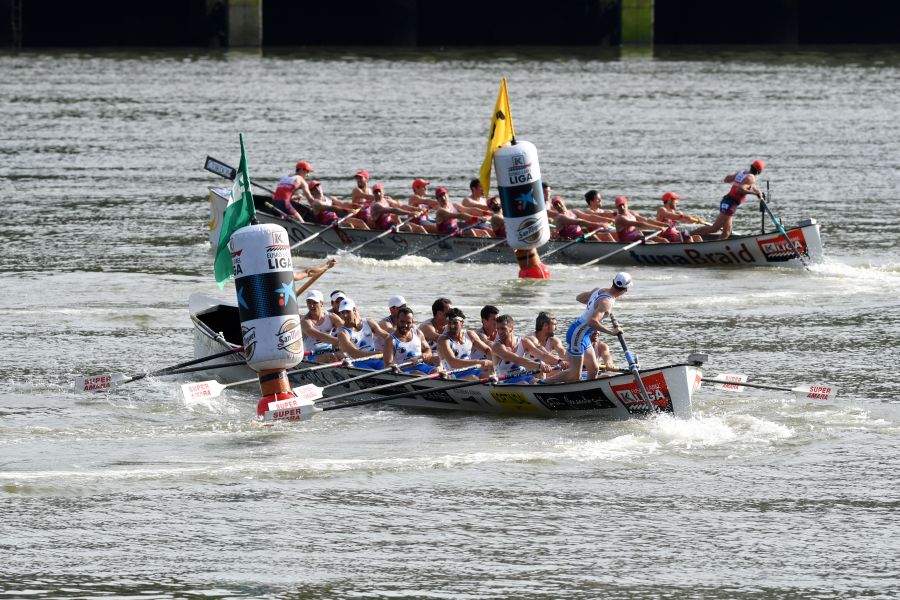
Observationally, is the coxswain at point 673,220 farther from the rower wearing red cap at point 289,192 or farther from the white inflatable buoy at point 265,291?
the white inflatable buoy at point 265,291

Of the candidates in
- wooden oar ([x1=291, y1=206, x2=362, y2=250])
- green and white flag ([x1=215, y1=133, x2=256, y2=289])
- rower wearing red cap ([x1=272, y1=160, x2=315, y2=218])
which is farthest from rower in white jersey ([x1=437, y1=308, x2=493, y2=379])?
rower wearing red cap ([x1=272, y1=160, x2=315, y2=218])

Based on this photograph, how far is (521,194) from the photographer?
33.1 meters

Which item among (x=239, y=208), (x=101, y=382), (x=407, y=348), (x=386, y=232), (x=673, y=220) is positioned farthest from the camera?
(x=386, y=232)

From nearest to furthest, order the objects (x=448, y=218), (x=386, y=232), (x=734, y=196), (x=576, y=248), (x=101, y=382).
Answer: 1. (x=101, y=382)
2. (x=734, y=196)
3. (x=576, y=248)
4. (x=448, y=218)
5. (x=386, y=232)

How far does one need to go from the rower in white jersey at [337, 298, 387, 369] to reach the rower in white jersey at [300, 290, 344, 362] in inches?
7.0

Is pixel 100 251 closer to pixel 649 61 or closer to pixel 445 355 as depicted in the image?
pixel 445 355

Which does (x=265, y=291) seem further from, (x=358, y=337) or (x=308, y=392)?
(x=358, y=337)

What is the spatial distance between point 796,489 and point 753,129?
43.5 meters

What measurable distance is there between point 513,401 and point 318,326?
395cm

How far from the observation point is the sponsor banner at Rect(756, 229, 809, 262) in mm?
35719

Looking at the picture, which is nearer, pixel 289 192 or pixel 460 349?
pixel 460 349

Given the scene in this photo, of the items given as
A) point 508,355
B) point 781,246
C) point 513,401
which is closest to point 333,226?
point 781,246

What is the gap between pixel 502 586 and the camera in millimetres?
17406

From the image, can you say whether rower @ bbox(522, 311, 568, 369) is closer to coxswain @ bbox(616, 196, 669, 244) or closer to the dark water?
the dark water
